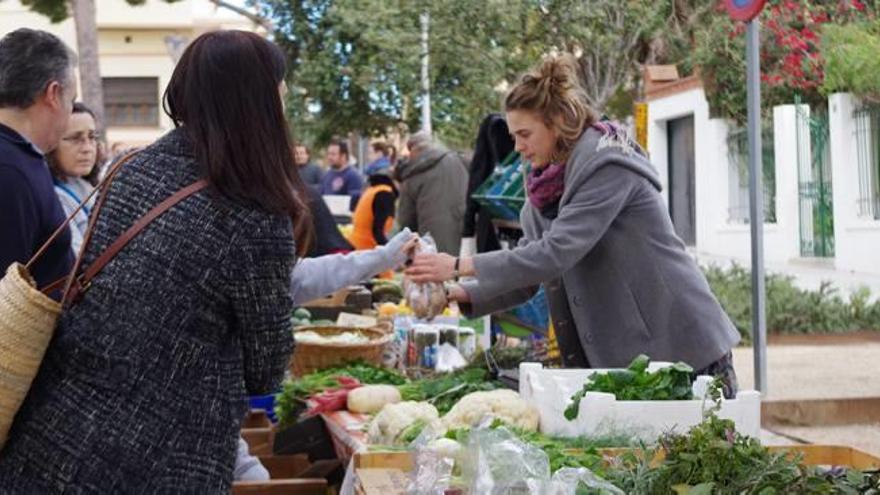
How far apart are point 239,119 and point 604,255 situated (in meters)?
2.14

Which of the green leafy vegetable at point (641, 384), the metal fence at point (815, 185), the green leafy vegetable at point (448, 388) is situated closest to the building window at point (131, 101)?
the metal fence at point (815, 185)

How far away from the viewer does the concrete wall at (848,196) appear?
19.3 meters

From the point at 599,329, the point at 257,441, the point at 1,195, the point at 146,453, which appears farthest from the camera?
the point at 257,441

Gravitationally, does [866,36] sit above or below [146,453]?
above

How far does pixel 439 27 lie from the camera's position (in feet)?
53.8

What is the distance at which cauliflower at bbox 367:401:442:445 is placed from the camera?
496cm

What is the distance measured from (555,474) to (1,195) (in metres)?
1.62

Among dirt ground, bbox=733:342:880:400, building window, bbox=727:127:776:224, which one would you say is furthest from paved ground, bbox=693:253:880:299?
dirt ground, bbox=733:342:880:400

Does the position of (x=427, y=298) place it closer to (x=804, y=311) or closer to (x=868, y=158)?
(x=804, y=311)

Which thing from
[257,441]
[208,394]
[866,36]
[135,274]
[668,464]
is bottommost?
[257,441]

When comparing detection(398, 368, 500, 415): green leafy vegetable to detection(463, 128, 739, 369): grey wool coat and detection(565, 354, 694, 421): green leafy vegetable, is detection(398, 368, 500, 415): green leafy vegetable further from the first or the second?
detection(565, 354, 694, 421): green leafy vegetable

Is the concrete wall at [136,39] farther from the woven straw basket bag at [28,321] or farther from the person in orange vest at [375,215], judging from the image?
the woven straw basket bag at [28,321]

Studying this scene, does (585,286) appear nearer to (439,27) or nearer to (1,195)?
(1,195)

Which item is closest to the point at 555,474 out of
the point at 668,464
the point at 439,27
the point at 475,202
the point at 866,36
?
the point at 668,464
